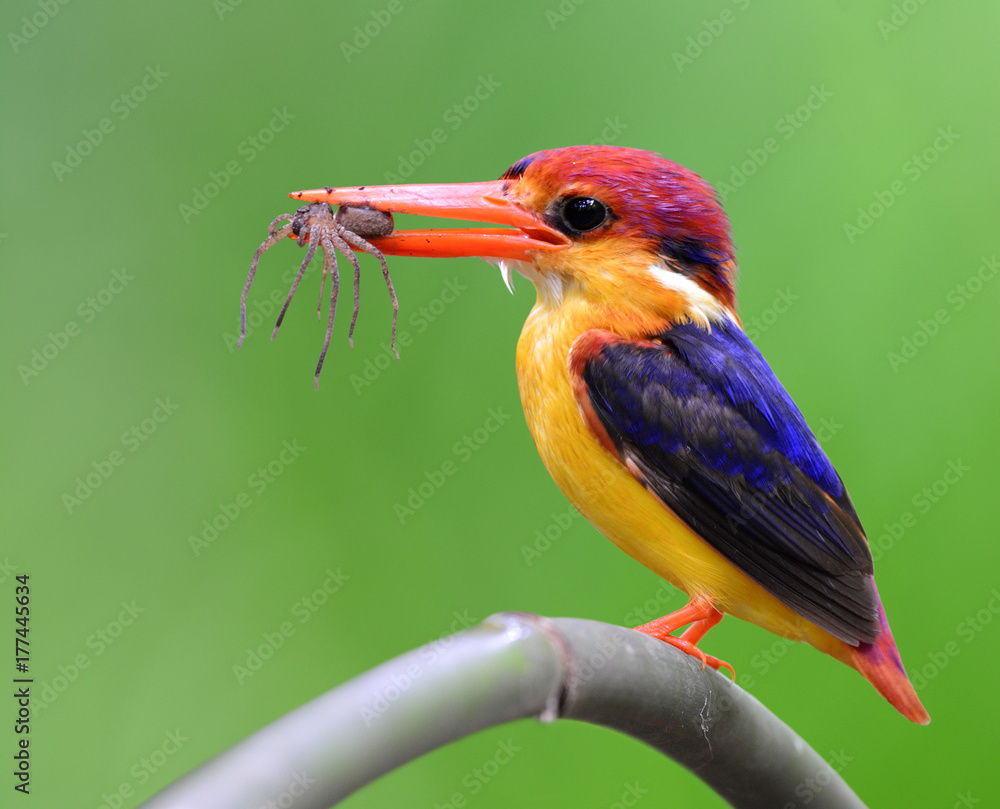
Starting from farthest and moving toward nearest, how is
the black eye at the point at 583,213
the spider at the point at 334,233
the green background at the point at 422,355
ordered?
the green background at the point at 422,355
the black eye at the point at 583,213
the spider at the point at 334,233

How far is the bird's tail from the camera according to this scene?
1.10 meters

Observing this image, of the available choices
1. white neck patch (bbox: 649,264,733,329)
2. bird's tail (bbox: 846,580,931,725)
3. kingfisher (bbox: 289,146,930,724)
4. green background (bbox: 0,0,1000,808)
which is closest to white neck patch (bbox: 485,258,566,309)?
kingfisher (bbox: 289,146,930,724)

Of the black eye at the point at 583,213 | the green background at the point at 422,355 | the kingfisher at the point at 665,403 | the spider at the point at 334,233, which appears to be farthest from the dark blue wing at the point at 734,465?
the green background at the point at 422,355

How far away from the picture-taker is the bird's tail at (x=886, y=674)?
110 cm

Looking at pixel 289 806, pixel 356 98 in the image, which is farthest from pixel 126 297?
pixel 289 806

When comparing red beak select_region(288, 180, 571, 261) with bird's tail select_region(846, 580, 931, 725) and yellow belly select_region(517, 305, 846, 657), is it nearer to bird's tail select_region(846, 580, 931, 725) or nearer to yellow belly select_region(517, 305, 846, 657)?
yellow belly select_region(517, 305, 846, 657)

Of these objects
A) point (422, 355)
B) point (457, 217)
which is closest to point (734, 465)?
point (457, 217)

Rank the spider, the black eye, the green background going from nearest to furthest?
the spider < the black eye < the green background

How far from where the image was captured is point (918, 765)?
2.05 metres

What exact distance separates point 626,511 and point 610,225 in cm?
32

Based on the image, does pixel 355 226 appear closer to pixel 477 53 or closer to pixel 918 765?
pixel 477 53

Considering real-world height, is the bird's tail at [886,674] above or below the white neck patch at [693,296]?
below

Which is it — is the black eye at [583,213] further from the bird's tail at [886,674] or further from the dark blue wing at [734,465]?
the bird's tail at [886,674]

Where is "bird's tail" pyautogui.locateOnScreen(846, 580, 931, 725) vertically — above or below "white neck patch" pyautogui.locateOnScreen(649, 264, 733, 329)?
below
